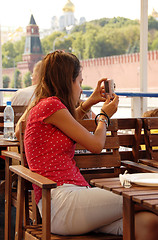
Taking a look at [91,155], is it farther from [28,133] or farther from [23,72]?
[23,72]

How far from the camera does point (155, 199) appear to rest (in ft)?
5.19

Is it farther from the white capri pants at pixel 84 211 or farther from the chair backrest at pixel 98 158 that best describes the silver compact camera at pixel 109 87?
the white capri pants at pixel 84 211

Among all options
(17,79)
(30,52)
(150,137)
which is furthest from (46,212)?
(17,79)

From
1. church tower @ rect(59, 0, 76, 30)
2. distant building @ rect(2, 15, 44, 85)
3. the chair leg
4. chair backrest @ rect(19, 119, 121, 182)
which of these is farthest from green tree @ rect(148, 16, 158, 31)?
the chair leg

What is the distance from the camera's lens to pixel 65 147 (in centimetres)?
215

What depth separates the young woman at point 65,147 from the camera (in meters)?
1.99

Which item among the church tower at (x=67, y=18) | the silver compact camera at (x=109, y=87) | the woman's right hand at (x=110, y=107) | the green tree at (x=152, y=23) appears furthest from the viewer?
the church tower at (x=67, y=18)

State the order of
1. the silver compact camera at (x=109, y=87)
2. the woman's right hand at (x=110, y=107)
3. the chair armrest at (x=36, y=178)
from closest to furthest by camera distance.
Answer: the chair armrest at (x=36, y=178) → the woman's right hand at (x=110, y=107) → the silver compact camera at (x=109, y=87)

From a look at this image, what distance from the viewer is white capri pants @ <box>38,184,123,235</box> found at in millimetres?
1976

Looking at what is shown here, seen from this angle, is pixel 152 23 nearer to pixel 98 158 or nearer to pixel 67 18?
pixel 67 18

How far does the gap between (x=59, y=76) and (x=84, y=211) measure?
617mm

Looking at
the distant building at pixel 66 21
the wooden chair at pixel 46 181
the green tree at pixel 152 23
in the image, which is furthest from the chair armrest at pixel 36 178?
the distant building at pixel 66 21

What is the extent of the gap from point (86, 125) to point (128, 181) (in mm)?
880

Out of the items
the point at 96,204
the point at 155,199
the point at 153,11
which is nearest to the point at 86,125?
the point at 96,204
